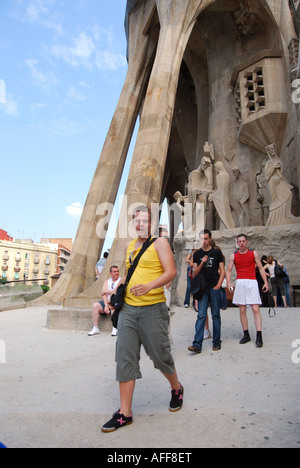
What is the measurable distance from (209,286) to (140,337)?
6.60ft

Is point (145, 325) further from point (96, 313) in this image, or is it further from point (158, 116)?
point (158, 116)

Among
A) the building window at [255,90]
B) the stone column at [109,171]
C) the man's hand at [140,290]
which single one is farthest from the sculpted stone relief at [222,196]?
the man's hand at [140,290]

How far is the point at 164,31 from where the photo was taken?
11719 mm

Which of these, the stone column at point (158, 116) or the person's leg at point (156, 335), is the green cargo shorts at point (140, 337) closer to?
the person's leg at point (156, 335)

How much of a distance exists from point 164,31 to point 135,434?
511 inches

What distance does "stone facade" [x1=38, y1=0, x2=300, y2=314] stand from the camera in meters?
10.2

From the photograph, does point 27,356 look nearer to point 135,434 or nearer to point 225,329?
point 135,434

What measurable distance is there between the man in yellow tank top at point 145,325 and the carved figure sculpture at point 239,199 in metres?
10.5

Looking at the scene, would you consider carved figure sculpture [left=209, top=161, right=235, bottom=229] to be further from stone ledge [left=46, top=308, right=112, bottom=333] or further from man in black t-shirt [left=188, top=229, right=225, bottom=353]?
man in black t-shirt [left=188, top=229, right=225, bottom=353]

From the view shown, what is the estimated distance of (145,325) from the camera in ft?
7.07

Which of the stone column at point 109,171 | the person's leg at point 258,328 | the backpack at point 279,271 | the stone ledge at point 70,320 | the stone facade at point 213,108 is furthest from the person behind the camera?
the stone column at point 109,171

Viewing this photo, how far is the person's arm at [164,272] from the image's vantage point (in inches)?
81.7

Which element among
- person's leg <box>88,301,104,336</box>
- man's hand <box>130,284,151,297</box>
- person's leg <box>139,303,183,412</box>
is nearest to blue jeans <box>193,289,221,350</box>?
person's leg <box>139,303,183,412</box>
